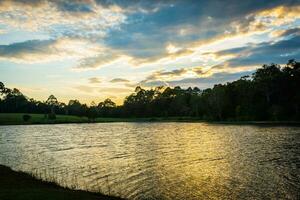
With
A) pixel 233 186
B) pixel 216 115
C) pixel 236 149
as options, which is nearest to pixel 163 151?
pixel 236 149

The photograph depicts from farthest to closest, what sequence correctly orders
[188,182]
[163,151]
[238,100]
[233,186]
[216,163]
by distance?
1. [238,100]
2. [163,151]
3. [216,163]
4. [188,182]
5. [233,186]

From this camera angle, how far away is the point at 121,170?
129 ft

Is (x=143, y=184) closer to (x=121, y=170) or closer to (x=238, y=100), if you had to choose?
(x=121, y=170)

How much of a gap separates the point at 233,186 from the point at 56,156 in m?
31.2

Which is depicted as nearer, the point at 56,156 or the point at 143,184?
the point at 143,184

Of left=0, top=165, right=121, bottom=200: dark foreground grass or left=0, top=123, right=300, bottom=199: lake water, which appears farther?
left=0, top=123, right=300, bottom=199: lake water

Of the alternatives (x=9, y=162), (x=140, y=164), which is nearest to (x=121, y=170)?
(x=140, y=164)

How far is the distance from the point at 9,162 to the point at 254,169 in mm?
31033

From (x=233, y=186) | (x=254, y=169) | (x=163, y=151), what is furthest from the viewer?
(x=163, y=151)

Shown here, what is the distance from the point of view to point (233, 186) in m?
30.4

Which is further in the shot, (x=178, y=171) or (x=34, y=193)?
(x=178, y=171)

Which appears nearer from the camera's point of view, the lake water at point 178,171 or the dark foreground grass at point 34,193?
the dark foreground grass at point 34,193

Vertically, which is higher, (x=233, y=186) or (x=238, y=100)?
(x=238, y=100)

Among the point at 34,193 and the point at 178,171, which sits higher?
the point at 34,193
